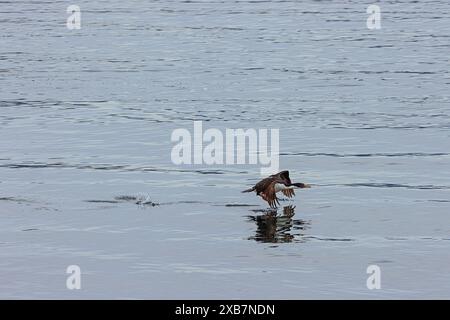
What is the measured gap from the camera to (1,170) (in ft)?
72.7

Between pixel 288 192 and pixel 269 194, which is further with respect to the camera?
pixel 288 192

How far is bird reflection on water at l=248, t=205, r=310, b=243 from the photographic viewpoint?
17.5 metres

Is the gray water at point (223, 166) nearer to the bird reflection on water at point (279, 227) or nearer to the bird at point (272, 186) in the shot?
the bird reflection on water at point (279, 227)

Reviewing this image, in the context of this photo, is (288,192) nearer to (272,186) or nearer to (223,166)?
(272,186)

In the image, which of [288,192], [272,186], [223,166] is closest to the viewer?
[272,186]

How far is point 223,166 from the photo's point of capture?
74.7 ft

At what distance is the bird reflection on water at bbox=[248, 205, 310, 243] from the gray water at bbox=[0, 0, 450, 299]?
4 cm

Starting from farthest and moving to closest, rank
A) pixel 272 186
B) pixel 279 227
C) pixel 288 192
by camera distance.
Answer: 1. pixel 288 192
2. pixel 272 186
3. pixel 279 227

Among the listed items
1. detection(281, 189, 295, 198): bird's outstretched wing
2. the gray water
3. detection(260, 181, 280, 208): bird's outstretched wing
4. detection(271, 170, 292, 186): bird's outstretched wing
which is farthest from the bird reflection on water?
detection(271, 170, 292, 186): bird's outstretched wing

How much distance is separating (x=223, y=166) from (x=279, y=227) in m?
4.81

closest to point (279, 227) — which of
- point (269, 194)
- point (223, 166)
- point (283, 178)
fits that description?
point (269, 194)

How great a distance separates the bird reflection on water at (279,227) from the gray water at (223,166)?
44 millimetres

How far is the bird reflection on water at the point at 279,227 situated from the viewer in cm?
1747
